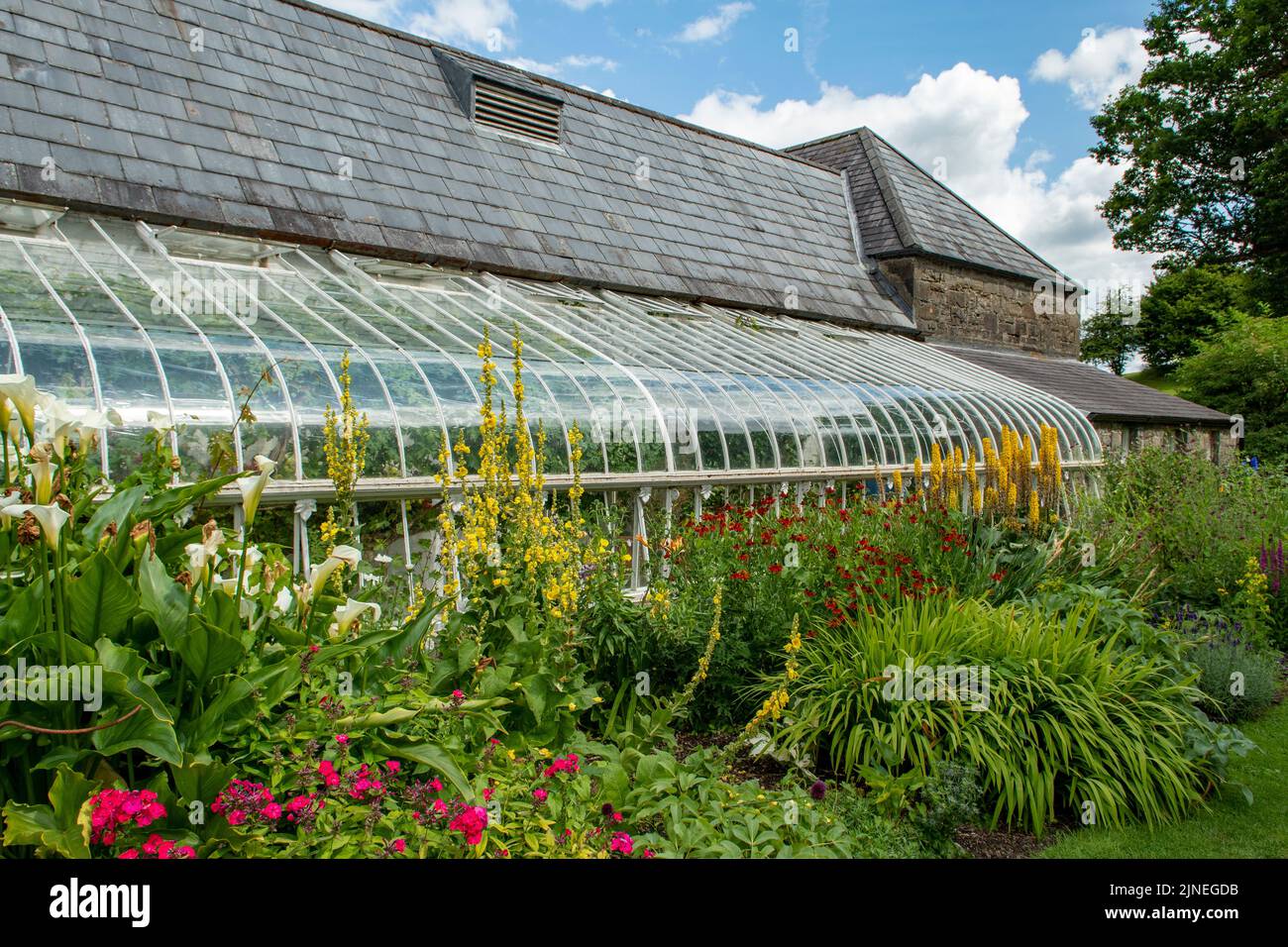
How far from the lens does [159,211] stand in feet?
29.1

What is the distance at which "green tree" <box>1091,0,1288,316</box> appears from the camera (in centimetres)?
2530

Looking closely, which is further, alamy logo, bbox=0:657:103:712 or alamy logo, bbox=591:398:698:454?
alamy logo, bbox=591:398:698:454

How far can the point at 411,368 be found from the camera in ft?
23.0

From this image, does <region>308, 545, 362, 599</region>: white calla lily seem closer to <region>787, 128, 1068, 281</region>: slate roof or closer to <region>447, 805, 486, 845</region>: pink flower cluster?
<region>447, 805, 486, 845</region>: pink flower cluster

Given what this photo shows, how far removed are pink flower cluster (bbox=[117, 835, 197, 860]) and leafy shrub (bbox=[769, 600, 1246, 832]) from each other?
11.0 feet

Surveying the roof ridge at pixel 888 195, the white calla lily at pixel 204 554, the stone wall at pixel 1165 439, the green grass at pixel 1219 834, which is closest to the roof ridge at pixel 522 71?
the roof ridge at pixel 888 195

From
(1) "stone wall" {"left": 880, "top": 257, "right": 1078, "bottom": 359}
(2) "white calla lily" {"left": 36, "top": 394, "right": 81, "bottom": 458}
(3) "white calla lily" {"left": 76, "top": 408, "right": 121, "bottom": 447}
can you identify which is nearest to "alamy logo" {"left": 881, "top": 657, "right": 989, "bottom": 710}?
(3) "white calla lily" {"left": 76, "top": 408, "right": 121, "bottom": 447}

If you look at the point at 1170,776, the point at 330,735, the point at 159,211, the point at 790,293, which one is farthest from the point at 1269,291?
the point at 330,735

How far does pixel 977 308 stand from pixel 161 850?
1896 centimetres

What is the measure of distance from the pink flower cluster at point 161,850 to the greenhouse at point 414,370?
187 centimetres

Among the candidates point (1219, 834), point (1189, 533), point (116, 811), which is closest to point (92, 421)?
point (116, 811)
